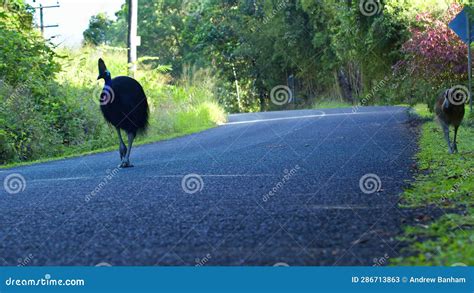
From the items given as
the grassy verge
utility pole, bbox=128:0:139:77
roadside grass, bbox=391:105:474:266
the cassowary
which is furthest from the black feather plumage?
utility pole, bbox=128:0:139:77

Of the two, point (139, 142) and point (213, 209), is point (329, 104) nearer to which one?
point (139, 142)

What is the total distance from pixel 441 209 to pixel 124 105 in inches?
277

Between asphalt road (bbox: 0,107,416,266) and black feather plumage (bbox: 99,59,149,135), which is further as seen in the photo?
black feather plumage (bbox: 99,59,149,135)

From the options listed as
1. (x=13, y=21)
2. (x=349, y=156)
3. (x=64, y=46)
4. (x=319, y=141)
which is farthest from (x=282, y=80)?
(x=349, y=156)

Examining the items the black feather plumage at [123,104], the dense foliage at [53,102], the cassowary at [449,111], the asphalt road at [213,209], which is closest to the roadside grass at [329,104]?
the dense foliage at [53,102]

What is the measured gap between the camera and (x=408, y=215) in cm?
646

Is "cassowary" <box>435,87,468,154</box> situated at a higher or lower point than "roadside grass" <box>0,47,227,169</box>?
higher

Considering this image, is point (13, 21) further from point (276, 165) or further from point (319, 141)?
point (276, 165)

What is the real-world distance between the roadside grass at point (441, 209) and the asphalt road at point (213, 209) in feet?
0.55

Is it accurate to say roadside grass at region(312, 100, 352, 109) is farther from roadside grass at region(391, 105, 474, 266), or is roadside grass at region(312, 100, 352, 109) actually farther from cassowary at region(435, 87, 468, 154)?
roadside grass at region(391, 105, 474, 266)

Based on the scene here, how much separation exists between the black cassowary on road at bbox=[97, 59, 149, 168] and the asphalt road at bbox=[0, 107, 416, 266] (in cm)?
66

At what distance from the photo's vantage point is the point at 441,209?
22.4ft

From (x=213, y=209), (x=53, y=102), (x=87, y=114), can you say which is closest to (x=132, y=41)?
(x=87, y=114)

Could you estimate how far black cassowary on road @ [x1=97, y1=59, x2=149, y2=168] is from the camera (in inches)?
497
